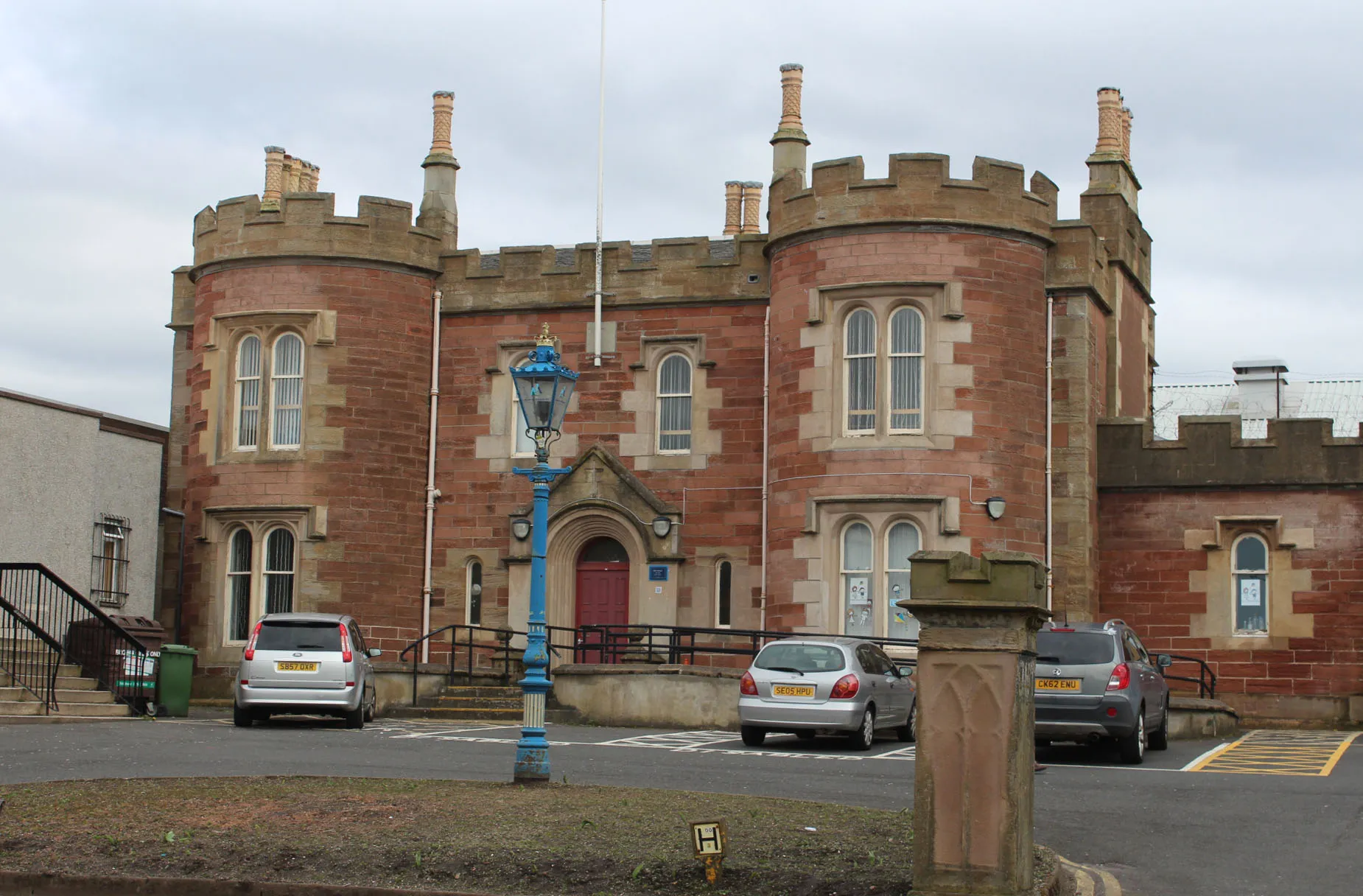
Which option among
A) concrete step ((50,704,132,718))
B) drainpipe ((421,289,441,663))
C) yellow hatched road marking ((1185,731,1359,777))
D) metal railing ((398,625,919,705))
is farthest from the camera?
drainpipe ((421,289,441,663))

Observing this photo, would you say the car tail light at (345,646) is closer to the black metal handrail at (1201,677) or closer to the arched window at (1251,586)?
the black metal handrail at (1201,677)

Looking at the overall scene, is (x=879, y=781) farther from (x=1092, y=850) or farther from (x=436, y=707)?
(x=436, y=707)

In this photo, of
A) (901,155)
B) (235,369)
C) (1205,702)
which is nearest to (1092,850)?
(1205,702)

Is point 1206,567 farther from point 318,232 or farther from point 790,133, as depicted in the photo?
point 318,232

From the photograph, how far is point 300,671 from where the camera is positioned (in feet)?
72.6

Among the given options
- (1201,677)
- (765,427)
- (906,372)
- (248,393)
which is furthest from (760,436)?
(248,393)

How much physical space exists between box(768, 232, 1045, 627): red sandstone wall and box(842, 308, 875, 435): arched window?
0.46 metres

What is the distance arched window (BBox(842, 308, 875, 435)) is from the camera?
26.9 meters

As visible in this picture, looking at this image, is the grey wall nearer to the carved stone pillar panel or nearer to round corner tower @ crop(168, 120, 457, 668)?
round corner tower @ crop(168, 120, 457, 668)

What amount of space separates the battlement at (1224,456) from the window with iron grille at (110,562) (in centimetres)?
1562

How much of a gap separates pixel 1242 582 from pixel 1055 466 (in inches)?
135

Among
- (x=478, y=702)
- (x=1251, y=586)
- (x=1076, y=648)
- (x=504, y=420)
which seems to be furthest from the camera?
(x=504, y=420)

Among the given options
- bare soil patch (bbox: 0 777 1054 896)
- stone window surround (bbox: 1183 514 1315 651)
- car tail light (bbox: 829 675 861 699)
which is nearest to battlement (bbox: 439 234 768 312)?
stone window surround (bbox: 1183 514 1315 651)

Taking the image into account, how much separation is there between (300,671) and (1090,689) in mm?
9457
